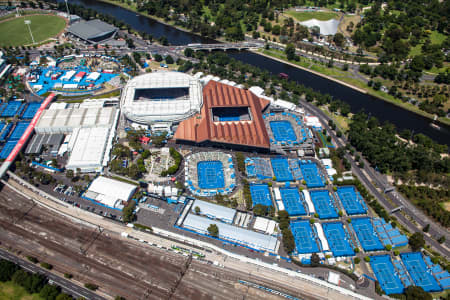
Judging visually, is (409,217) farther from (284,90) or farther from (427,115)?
(284,90)

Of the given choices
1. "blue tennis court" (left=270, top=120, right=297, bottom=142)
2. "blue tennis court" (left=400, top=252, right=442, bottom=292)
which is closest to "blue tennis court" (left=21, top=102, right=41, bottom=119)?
"blue tennis court" (left=270, top=120, right=297, bottom=142)

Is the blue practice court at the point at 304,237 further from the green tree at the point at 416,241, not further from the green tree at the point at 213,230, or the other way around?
the green tree at the point at 416,241

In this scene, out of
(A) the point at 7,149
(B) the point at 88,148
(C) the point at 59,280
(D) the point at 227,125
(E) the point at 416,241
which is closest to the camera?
(C) the point at 59,280

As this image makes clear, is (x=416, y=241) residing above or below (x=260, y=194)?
below

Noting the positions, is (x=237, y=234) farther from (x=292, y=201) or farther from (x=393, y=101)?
(x=393, y=101)

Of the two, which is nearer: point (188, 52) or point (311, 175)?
point (311, 175)

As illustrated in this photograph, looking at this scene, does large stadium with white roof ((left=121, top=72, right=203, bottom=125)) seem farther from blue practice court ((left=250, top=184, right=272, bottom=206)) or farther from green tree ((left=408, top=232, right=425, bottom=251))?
green tree ((left=408, top=232, right=425, bottom=251))

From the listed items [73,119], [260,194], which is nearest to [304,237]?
[260,194]
